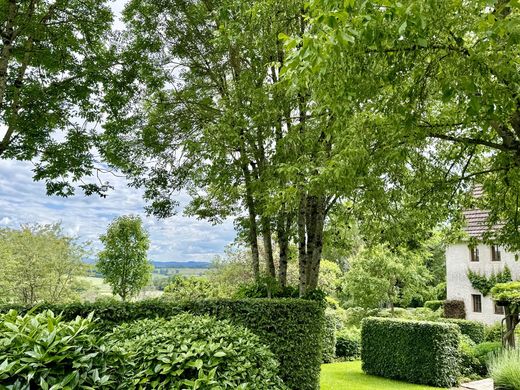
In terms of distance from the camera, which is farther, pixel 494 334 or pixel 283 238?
pixel 494 334

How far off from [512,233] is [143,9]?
8514 mm

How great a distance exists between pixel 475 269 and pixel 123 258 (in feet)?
57.9

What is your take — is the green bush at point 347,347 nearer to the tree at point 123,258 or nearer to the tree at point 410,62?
the tree at point 123,258

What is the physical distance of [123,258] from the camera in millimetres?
15094

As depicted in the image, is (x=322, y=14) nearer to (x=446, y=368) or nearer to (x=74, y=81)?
(x=74, y=81)

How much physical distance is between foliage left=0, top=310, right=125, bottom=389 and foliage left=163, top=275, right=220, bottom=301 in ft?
30.8

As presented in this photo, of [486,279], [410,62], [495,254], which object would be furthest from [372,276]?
[410,62]

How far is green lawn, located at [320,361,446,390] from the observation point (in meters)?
10.3

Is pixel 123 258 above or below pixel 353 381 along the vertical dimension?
above

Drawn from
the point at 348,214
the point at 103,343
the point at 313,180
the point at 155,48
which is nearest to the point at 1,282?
the point at 155,48

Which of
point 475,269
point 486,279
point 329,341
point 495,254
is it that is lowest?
point 329,341

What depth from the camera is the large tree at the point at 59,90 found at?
29.2ft

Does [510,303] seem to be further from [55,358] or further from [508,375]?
[55,358]

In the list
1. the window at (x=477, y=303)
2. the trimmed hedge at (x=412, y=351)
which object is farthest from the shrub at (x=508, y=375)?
the window at (x=477, y=303)
